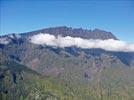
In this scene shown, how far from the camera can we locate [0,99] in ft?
51.8
